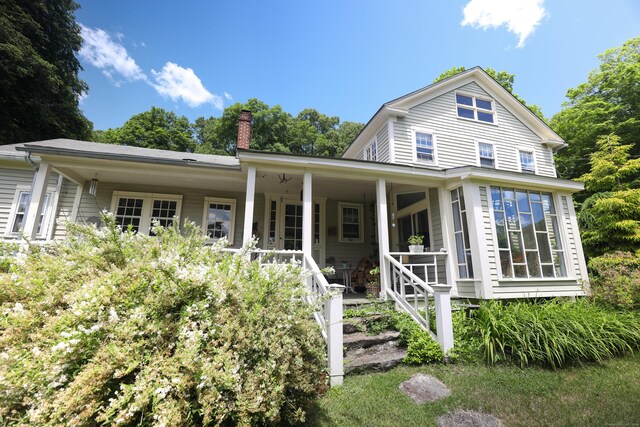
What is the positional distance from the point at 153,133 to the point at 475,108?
24.5 m

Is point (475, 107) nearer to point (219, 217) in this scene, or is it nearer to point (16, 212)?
point (219, 217)

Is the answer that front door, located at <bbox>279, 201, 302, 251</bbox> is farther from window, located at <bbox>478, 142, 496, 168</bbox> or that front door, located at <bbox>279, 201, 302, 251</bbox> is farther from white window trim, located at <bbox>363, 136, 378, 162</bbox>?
window, located at <bbox>478, 142, 496, 168</bbox>

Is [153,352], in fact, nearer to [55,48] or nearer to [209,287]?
[209,287]

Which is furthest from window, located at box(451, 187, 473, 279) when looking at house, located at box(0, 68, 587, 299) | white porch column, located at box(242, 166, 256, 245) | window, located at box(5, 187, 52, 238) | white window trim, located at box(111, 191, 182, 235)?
window, located at box(5, 187, 52, 238)

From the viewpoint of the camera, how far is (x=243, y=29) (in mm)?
10656

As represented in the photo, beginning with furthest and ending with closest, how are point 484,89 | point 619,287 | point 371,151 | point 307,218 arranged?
point 484,89
point 371,151
point 307,218
point 619,287

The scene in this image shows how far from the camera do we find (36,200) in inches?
229

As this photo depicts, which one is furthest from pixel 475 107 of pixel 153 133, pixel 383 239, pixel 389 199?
pixel 153 133

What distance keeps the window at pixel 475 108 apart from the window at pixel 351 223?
5.30 meters

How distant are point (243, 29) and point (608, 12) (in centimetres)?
1099

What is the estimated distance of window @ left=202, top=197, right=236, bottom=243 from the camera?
27.1 ft

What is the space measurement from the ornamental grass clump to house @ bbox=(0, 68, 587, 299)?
3.12 m

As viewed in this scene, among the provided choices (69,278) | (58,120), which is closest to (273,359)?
(69,278)

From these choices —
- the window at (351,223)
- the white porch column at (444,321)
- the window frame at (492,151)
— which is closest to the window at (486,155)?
the window frame at (492,151)
